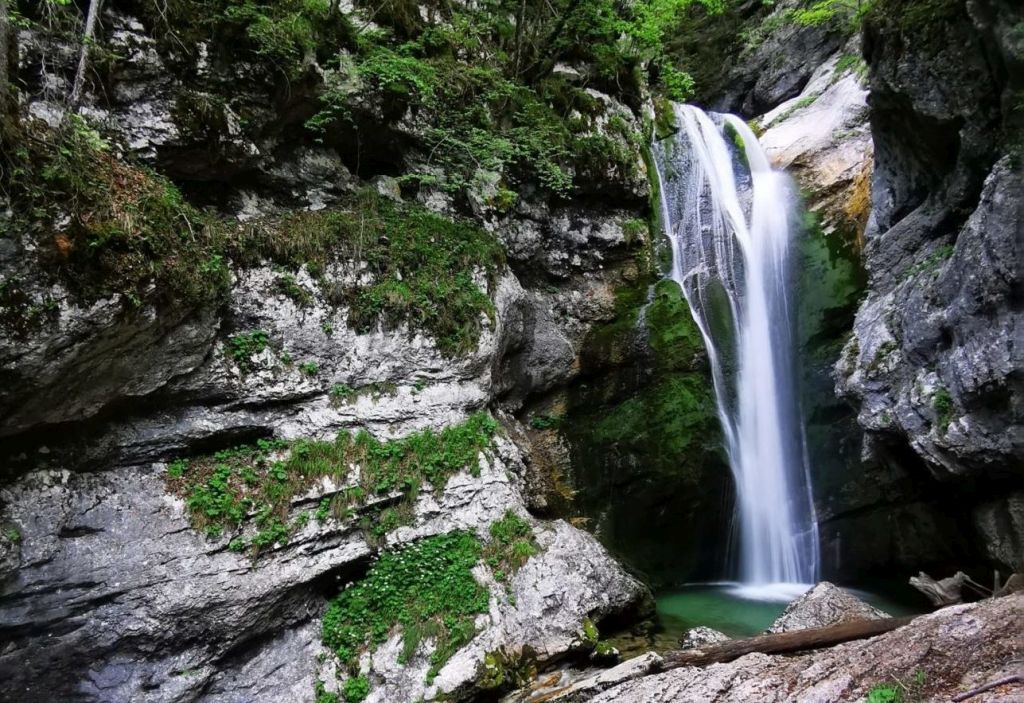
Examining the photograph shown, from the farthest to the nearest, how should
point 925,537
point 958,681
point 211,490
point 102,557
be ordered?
point 925,537 → point 211,490 → point 102,557 → point 958,681

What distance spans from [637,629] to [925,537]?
431cm

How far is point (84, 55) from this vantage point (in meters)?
5.60

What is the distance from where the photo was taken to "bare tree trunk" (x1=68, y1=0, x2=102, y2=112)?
544 centimetres

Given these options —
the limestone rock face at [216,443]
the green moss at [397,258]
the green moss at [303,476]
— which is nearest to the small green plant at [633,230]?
the green moss at [397,258]

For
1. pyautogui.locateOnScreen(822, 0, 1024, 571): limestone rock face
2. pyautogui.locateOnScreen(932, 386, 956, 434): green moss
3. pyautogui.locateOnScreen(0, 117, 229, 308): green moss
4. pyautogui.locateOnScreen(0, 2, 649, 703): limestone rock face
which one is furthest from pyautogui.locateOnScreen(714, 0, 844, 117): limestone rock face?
pyautogui.locateOnScreen(0, 117, 229, 308): green moss

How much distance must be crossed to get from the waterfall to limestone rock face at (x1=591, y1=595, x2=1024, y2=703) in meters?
4.35

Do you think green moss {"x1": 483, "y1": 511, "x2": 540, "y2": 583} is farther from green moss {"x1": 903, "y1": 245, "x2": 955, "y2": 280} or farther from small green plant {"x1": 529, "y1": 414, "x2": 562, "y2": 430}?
green moss {"x1": 903, "y1": 245, "x2": 955, "y2": 280}

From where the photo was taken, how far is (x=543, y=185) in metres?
10.2

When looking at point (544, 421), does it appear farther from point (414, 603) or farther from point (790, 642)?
point (790, 642)

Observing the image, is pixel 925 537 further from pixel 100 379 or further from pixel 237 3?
pixel 237 3

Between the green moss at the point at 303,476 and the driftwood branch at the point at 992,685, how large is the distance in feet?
16.1

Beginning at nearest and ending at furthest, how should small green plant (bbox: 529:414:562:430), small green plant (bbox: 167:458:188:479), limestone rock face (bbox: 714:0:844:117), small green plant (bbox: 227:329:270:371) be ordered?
small green plant (bbox: 167:458:188:479), small green plant (bbox: 227:329:270:371), small green plant (bbox: 529:414:562:430), limestone rock face (bbox: 714:0:844:117)

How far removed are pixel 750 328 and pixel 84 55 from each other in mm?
9687

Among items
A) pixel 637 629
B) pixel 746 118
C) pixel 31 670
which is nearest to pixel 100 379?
pixel 31 670
